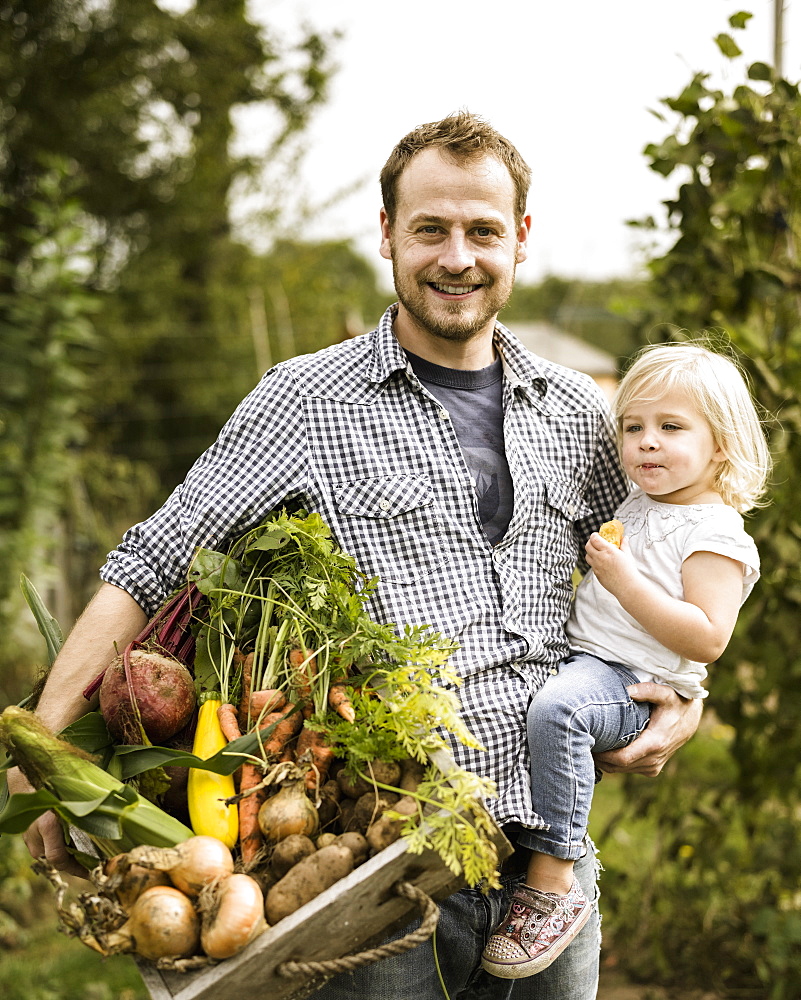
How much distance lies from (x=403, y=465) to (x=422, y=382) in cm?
28

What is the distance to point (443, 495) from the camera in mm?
2111

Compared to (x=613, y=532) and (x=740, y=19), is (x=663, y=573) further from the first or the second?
(x=740, y=19)

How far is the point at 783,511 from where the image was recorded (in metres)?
2.99

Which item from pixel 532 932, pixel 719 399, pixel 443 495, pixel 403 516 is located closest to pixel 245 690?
pixel 403 516

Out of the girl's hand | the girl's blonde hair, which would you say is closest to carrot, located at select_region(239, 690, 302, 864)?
the girl's hand

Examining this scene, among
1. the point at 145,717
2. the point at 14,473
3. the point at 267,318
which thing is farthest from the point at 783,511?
the point at 267,318

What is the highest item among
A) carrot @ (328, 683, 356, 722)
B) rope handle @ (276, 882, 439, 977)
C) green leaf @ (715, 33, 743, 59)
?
green leaf @ (715, 33, 743, 59)

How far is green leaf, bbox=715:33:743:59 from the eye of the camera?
291cm

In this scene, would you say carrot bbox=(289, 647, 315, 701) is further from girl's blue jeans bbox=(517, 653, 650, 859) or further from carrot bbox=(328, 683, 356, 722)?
girl's blue jeans bbox=(517, 653, 650, 859)

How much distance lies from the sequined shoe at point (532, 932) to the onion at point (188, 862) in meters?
0.71

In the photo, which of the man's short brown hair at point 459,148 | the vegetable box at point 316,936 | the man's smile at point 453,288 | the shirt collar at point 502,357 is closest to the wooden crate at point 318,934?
the vegetable box at point 316,936

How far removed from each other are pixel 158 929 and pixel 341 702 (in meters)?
0.49

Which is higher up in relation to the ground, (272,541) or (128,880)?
(272,541)

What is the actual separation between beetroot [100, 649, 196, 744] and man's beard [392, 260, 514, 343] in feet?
3.25
